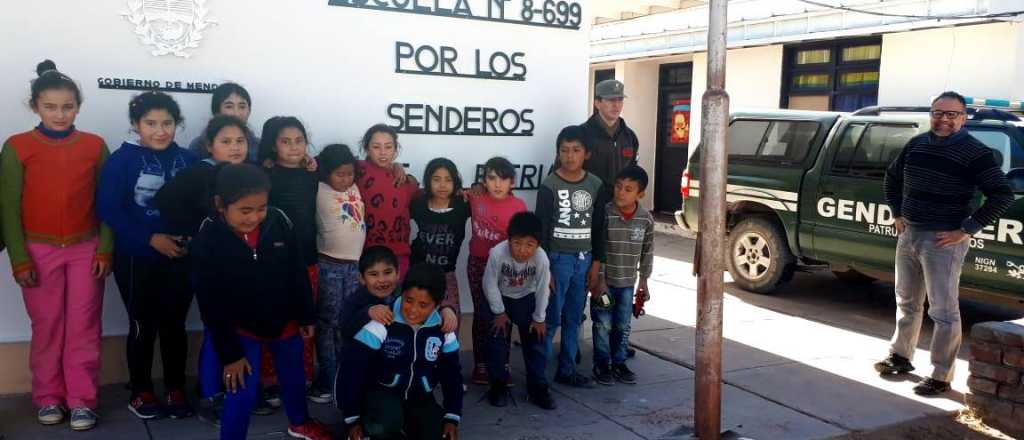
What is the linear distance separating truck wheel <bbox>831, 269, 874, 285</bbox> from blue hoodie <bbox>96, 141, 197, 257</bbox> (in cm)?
689

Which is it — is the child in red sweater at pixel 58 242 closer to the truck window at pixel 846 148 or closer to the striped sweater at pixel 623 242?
the striped sweater at pixel 623 242

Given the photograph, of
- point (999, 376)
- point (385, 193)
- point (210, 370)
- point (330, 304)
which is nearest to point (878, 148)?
point (999, 376)

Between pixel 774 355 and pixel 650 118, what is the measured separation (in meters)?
8.26

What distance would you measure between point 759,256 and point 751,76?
4392 millimetres

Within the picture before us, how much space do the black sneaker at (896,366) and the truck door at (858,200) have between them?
1656mm

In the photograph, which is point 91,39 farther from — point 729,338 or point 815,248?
point 815,248

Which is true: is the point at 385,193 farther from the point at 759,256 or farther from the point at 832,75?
the point at 832,75

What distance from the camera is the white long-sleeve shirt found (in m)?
4.79

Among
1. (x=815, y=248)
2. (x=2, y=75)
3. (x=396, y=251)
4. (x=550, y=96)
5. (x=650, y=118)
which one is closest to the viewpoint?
(x=2, y=75)

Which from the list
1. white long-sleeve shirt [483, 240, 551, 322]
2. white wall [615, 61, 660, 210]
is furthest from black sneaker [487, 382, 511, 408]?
white wall [615, 61, 660, 210]

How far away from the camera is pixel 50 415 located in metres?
4.33

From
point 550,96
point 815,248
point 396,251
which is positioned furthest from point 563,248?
point 815,248

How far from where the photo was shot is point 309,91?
17.3ft

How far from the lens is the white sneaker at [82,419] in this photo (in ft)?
14.0
